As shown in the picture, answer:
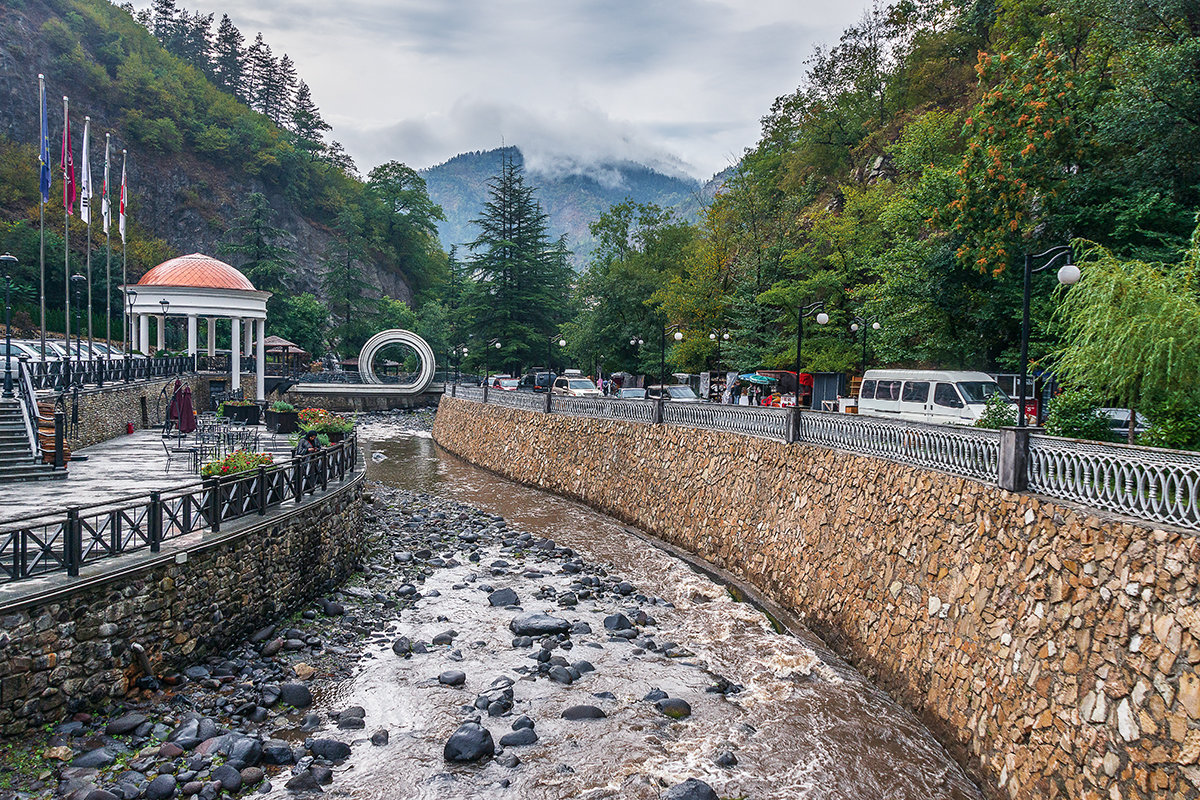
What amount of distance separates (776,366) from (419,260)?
226 feet

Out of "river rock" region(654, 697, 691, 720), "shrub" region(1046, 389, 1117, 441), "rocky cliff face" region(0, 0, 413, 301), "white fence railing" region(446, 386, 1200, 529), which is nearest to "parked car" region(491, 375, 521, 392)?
"white fence railing" region(446, 386, 1200, 529)

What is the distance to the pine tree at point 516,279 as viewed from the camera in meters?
57.1

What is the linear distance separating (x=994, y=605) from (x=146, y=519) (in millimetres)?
10597

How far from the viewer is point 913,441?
1065 centimetres

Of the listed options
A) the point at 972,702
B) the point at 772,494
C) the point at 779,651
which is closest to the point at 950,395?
the point at 772,494

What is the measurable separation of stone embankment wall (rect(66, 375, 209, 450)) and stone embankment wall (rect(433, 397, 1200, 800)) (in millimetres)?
19389

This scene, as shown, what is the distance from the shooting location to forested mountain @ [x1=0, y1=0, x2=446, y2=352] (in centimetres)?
5947

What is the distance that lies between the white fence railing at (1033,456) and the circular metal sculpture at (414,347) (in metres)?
37.1

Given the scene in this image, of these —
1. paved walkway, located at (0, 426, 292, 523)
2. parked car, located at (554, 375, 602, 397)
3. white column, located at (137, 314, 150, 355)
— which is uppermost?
white column, located at (137, 314, 150, 355)

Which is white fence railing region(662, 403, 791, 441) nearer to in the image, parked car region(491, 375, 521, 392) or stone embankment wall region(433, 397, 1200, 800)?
stone embankment wall region(433, 397, 1200, 800)

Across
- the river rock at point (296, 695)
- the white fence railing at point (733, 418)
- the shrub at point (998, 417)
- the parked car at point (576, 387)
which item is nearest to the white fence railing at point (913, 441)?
the white fence railing at point (733, 418)

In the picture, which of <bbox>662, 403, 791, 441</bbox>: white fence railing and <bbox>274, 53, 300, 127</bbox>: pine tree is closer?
<bbox>662, 403, 791, 441</bbox>: white fence railing

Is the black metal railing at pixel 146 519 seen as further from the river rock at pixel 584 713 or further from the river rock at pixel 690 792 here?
the river rock at pixel 690 792

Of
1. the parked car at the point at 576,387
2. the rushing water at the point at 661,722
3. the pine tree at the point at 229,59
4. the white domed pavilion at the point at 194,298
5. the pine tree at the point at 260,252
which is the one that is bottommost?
the rushing water at the point at 661,722
